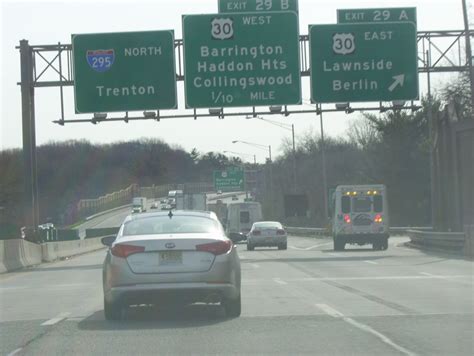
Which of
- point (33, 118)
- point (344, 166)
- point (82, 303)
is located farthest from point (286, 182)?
point (82, 303)

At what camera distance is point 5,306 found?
15133 millimetres

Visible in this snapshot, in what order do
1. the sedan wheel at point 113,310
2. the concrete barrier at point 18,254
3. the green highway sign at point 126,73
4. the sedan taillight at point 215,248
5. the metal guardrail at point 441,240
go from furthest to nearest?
the metal guardrail at point 441,240 → the green highway sign at point 126,73 → the concrete barrier at point 18,254 → the sedan wheel at point 113,310 → the sedan taillight at point 215,248

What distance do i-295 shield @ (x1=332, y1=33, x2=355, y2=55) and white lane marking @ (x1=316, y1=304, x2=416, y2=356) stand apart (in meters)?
16.6

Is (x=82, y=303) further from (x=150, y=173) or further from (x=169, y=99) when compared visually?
(x=150, y=173)

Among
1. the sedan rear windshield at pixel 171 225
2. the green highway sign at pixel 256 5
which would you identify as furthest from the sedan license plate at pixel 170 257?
the green highway sign at pixel 256 5

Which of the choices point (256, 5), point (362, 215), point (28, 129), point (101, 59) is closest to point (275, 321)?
point (101, 59)

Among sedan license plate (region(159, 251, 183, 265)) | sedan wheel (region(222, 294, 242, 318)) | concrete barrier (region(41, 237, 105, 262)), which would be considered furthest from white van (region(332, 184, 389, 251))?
sedan license plate (region(159, 251, 183, 265))

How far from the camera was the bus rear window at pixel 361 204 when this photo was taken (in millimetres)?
36312

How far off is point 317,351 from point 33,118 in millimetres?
23381

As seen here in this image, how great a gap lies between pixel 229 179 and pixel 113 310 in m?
69.3

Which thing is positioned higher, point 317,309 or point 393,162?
point 393,162

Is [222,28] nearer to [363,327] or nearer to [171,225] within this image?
[171,225]

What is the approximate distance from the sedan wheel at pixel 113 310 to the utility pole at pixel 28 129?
1921 centimetres

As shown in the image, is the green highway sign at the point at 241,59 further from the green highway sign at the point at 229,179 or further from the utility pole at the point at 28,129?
the green highway sign at the point at 229,179
